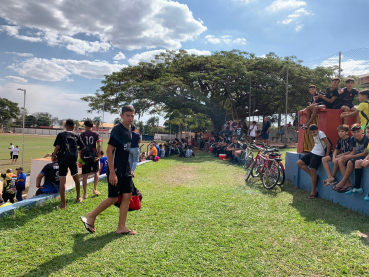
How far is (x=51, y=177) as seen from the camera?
527 centimetres

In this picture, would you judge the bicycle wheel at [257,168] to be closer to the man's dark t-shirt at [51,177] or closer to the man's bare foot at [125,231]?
the man's bare foot at [125,231]

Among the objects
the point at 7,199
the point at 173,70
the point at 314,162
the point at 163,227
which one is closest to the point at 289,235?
the point at 163,227

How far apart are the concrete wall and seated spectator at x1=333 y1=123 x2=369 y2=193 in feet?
0.57

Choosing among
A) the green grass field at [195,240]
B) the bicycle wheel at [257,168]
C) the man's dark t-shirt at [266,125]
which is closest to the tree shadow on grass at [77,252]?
the green grass field at [195,240]

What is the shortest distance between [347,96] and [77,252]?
6449 mm

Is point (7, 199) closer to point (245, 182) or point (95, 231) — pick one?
point (95, 231)

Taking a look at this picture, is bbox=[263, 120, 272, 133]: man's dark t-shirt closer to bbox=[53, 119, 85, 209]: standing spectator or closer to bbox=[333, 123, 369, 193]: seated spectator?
bbox=[333, 123, 369, 193]: seated spectator

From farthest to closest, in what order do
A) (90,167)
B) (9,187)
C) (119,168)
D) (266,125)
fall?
(266,125) < (9,187) < (90,167) < (119,168)

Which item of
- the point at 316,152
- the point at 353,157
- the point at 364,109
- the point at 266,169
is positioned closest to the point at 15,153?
the point at 266,169

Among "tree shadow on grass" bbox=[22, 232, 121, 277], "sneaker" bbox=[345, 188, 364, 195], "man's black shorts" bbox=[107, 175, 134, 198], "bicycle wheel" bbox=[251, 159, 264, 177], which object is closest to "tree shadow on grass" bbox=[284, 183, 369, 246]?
"sneaker" bbox=[345, 188, 364, 195]

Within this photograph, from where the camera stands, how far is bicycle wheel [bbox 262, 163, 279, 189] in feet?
20.4

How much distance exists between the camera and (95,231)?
365cm

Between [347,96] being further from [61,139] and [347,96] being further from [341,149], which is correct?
[61,139]

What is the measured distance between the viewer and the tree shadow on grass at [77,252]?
270 cm
